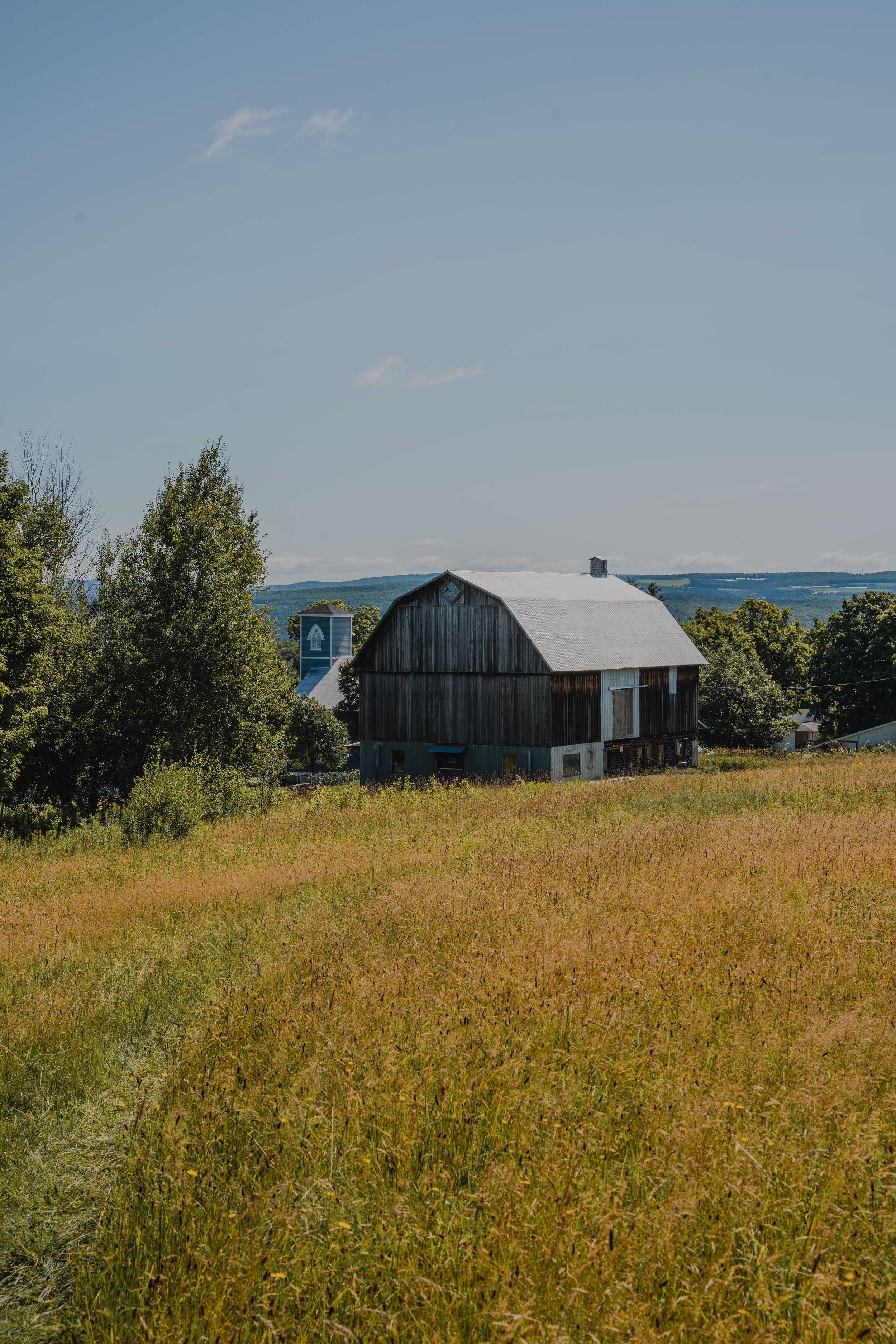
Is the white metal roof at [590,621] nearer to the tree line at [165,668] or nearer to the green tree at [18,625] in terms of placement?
the tree line at [165,668]

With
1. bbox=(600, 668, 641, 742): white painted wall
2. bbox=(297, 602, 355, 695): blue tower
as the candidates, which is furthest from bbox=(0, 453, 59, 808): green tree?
bbox=(297, 602, 355, 695): blue tower

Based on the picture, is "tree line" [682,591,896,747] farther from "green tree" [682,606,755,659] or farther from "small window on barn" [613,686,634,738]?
"small window on barn" [613,686,634,738]

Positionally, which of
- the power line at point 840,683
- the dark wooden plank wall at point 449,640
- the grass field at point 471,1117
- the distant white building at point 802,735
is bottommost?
the distant white building at point 802,735

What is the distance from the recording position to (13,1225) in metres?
3.51

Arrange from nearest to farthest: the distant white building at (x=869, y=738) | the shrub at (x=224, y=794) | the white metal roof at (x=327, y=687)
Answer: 1. the shrub at (x=224, y=794)
2. the distant white building at (x=869, y=738)
3. the white metal roof at (x=327, y=687)

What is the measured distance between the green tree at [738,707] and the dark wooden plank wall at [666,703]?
219 inches

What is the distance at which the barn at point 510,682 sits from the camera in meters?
37.5

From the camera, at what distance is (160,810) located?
1634 cm

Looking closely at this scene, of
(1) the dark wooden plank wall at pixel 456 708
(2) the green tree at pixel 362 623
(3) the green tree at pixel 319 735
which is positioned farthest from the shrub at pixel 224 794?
(2) the green tree at pixel 362 623

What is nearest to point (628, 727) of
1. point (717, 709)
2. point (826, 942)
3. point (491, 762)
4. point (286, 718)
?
point (491, 762)

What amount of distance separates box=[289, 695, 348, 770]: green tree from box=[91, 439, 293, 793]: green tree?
21.4 metres

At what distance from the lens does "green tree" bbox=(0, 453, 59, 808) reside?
76.2 ft

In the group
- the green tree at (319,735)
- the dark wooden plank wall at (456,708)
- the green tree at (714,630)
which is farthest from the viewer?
the green tree at (714,630)

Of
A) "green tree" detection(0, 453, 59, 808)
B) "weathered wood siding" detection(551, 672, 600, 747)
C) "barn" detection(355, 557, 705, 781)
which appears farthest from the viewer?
"barn" detection(355, 557, 705, 781)
